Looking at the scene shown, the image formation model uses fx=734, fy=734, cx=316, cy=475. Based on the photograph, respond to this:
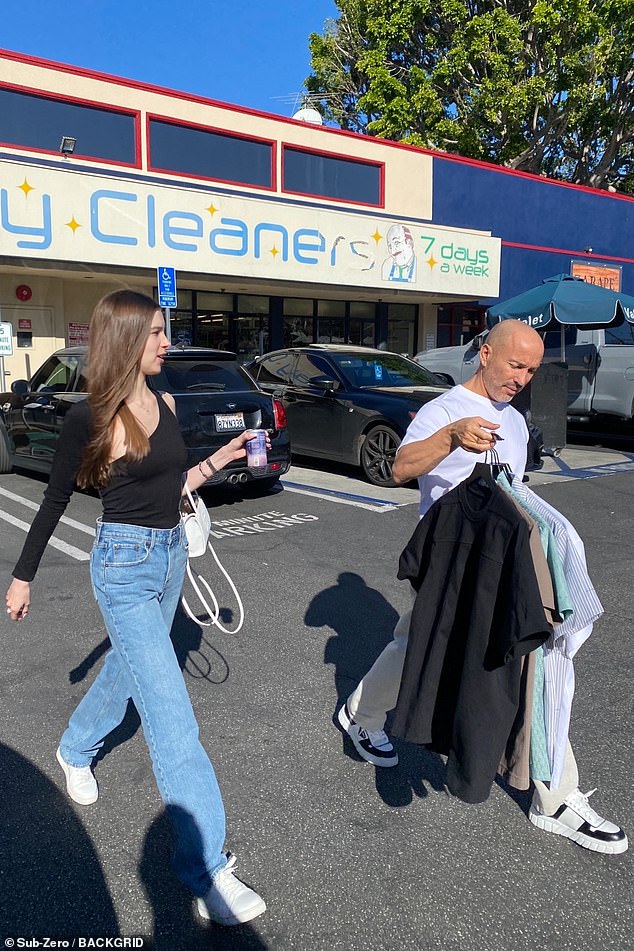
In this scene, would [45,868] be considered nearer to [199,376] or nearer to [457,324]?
[199,376]

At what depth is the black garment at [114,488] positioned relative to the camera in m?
2.32

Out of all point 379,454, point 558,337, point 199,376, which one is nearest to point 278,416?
point 199,376

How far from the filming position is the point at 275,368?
10539 mm

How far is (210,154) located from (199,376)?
11948 millimetres

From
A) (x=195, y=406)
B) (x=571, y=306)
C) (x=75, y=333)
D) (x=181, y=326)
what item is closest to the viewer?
(x=195, y=406)

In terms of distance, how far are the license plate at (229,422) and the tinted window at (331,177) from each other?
1297 cm

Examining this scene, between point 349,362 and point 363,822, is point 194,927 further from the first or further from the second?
point 349,362

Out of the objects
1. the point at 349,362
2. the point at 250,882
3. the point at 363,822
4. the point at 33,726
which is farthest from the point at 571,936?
the point at 349,362

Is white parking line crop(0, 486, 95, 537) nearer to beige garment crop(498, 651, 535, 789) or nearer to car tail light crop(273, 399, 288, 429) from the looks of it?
car tail light crop(273, 399, 288, 429)

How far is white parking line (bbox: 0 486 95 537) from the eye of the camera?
6.80 m

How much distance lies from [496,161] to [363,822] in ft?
98.5

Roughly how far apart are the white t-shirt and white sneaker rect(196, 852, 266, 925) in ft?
4.43

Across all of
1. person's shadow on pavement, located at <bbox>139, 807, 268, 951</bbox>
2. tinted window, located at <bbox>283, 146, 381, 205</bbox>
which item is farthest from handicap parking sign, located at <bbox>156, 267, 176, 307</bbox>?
person's shadow on pavement, located at <bbox>139, 807, 268, 951</bbox>

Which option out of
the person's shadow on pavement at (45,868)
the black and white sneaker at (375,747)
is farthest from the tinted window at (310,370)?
the person's shadow on pavement at (45,868)
